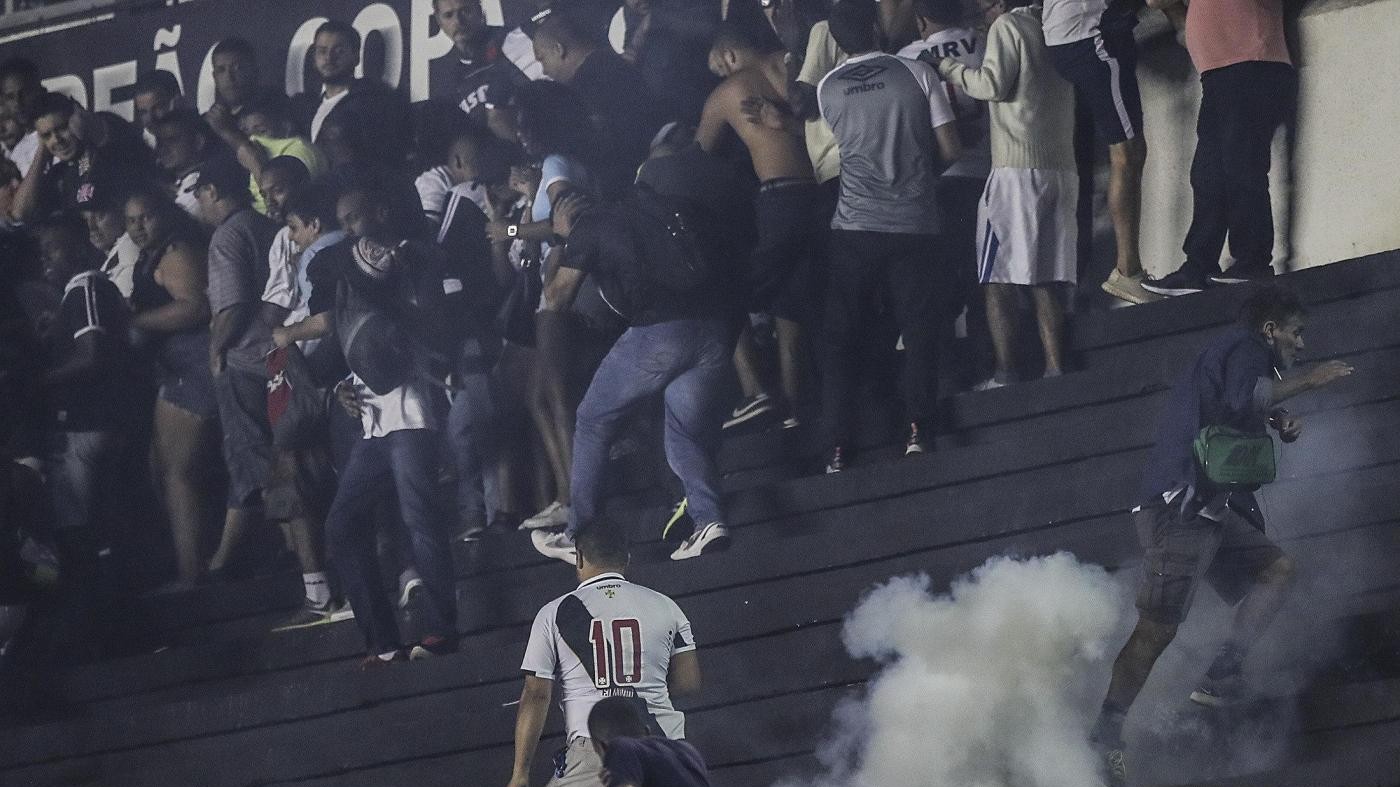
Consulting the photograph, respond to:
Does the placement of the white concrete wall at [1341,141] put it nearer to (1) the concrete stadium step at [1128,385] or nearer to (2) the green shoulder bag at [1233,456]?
(1) the concrete stadium step at [1128,385]

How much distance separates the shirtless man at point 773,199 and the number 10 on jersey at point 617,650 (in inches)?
95.9

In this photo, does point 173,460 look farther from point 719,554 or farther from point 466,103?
point 719,554

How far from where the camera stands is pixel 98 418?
36.1 ft

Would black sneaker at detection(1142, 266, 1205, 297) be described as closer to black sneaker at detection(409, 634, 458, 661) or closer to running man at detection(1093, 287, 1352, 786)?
running man at detection(1093, 287, 1352, 786)

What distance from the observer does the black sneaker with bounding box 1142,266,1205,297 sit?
8891 mm

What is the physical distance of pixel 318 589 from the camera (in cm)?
973

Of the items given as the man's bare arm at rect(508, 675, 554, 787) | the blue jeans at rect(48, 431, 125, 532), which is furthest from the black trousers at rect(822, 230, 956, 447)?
the blue jeans at rect(48, 431, 125, 532)

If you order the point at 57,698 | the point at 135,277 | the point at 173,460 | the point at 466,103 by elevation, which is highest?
the point at 466,103

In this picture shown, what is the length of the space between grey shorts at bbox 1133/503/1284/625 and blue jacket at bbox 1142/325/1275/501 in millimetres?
111

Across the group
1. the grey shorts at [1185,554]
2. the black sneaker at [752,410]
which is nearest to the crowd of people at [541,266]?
the black sneaker at [752,410]

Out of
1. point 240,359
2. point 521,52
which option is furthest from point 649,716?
point 521,52

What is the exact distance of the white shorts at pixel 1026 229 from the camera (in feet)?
29.0

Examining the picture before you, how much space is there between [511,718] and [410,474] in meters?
1.19

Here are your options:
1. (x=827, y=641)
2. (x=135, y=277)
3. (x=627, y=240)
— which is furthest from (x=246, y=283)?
(x=827, y=641)
